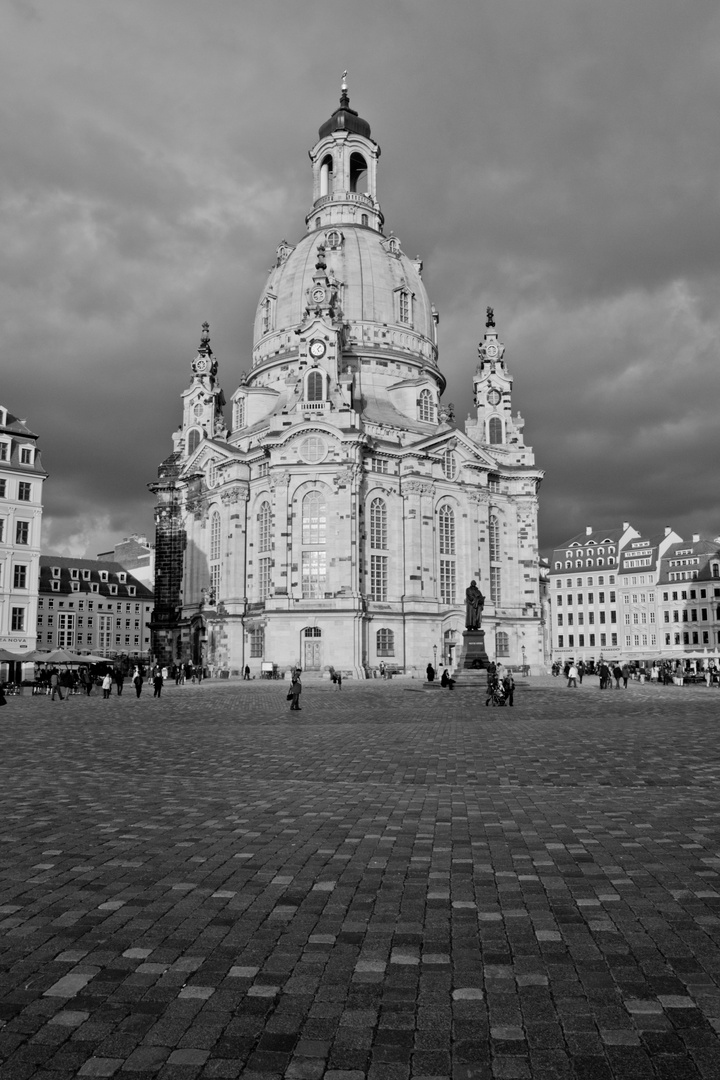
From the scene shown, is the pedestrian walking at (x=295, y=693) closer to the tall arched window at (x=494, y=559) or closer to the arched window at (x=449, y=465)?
the arched window at (x=449, y=465)

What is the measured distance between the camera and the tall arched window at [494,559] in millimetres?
79438

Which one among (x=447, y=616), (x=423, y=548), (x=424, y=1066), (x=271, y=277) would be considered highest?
(x=271, y=277)

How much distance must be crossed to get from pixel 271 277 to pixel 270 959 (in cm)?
9063

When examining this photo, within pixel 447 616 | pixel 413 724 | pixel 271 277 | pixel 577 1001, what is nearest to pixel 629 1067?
pixel 577 1001

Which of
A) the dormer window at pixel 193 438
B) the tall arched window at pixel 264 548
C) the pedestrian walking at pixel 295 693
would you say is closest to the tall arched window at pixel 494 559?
the tall arched window at pixel 264 548

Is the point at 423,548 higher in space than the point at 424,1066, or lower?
higher

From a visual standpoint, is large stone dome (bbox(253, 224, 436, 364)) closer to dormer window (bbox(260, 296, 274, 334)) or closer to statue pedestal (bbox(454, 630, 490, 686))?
dormer window (bbox(260, 296, 274, 334))

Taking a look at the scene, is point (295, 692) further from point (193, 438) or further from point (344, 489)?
point (193, 438)

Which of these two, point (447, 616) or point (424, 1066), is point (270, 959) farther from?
point (447, 616)

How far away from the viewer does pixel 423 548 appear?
7369 centimetres

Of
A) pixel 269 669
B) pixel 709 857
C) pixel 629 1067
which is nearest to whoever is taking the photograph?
pixel 629 1067

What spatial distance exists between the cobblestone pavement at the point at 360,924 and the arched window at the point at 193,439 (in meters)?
78.3

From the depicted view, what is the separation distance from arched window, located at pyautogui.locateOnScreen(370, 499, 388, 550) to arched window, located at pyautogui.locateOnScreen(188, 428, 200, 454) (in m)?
26.5

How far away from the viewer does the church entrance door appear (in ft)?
218
